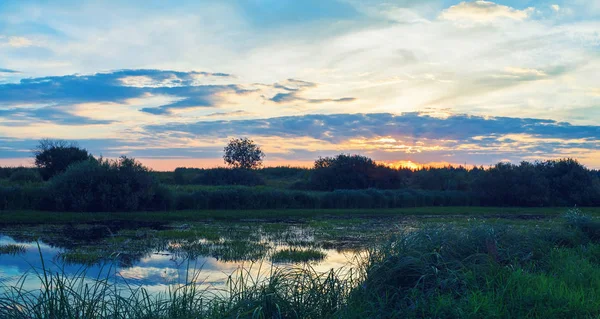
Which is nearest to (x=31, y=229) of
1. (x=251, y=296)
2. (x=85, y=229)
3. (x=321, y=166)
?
(x=85, y=229)

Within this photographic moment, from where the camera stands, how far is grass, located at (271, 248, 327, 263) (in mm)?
13398

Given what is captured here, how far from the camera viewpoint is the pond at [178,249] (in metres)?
Answer: 11.0

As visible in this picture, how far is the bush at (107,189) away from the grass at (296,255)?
15.0 meters

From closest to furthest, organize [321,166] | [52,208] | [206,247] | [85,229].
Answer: [206,247] < [85,229] < [52,208] < [321,166]

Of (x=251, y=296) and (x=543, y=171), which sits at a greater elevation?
(x=543, y=171)

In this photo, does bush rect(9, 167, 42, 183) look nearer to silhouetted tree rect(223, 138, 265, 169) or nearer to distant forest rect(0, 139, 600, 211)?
distant forest rect(0, 139, 600, 211)

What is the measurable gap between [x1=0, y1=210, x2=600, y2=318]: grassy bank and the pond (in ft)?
3.79

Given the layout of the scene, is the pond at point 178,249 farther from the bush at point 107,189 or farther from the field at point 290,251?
the bush at point 107,189

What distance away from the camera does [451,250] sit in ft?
29.9

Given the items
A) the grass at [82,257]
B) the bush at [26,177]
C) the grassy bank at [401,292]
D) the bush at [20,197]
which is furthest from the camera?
the bush at [26,177]

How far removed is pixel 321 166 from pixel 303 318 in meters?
37.2

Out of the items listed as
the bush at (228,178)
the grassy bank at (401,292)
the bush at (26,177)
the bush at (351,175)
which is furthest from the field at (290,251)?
the bush at (228,178)

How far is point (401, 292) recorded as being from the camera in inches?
309

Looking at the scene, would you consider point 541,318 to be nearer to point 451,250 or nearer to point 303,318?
point 451,250
